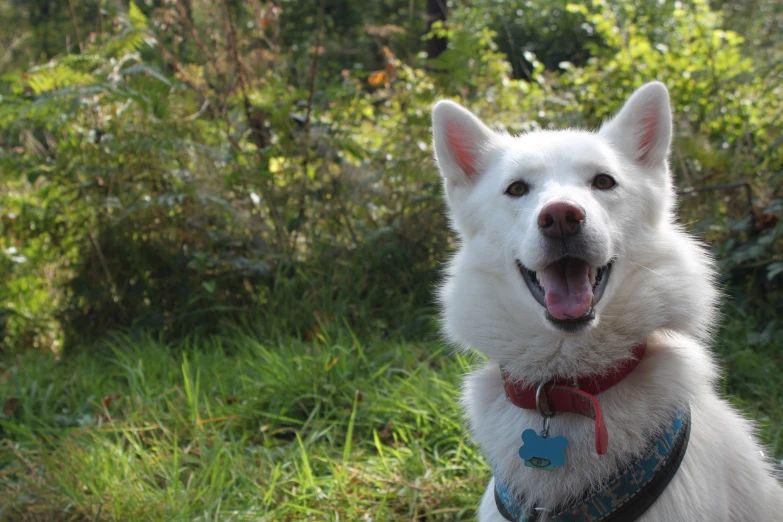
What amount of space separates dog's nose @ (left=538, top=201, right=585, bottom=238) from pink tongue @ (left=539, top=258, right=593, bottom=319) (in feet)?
0.43

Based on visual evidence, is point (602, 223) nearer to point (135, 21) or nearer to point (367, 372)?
point (367, 372)

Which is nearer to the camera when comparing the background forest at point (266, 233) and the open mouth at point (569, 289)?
the open mouth at point (569, 289)

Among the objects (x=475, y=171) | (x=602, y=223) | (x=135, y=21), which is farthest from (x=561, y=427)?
(x=135, y=21)

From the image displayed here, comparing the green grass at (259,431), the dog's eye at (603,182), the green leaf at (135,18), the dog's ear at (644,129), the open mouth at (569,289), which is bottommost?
the green grass at (259,431)

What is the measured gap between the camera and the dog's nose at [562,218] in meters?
1.81

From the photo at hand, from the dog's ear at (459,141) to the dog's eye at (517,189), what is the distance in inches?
11.0

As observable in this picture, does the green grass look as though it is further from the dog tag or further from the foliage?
the dog tag

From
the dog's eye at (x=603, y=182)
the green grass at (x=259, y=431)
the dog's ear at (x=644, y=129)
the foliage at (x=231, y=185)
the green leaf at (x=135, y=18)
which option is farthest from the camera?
the green leaf at (x=135, y=18)

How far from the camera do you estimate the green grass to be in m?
2.79

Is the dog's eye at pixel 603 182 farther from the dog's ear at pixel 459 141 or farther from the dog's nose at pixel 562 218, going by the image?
the dog's ear at pixel 459 141

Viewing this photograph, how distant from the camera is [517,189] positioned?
7.05 feet

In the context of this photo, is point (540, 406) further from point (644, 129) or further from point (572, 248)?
point (644, 129)

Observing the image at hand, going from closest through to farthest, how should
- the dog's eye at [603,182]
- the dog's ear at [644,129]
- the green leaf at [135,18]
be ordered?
the dog's eye at [603,182], the dog's ear at [644,129], the green leaf at [135,18]

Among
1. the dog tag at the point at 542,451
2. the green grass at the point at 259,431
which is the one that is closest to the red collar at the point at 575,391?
the dog tag at the point at 542,451
